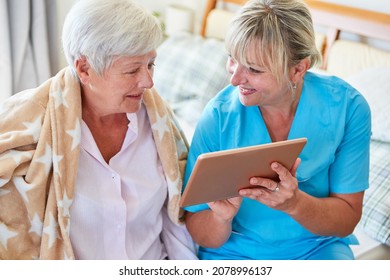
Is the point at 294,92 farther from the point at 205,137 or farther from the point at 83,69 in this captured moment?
the point at 83,69

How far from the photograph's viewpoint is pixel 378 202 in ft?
5.38

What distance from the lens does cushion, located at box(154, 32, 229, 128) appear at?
2314 millimetres

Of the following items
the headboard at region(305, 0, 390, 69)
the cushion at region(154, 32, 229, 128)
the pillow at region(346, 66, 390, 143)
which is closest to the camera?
the pillow at region(346, 66, 390, 143)

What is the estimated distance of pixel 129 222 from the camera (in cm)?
126

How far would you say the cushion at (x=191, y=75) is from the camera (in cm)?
231

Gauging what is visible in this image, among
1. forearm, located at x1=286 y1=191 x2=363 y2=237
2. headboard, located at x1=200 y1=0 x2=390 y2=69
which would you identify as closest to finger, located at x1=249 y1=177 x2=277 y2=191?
forearm, located at x1=286 y1=191 x2=363 y2=237

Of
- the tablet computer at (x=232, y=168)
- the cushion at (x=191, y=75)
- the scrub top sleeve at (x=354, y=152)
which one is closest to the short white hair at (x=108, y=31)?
the tablet computer at (x=232, y=168)

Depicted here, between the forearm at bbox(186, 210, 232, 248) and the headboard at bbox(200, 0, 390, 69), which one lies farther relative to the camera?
the headboard at bbox(200, 0, 390, 69)

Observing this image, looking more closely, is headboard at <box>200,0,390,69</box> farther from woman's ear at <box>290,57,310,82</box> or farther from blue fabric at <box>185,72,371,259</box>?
woman's ear at <box>290,57,310,82</box>

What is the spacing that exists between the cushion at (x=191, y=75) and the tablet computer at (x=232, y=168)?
44.2 inches

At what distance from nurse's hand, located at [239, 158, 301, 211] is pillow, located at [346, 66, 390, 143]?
770 mm

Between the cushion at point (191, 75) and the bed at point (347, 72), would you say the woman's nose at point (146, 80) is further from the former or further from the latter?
the cushion at point (191, 75)
